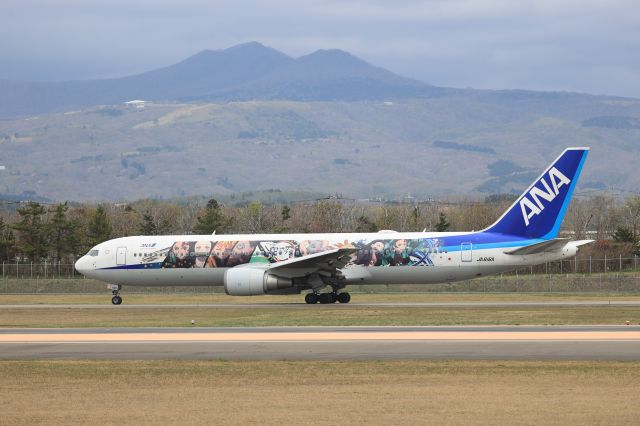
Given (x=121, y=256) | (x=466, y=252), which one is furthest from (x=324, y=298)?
(x=121, y=256)

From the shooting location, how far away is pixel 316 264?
4159cm

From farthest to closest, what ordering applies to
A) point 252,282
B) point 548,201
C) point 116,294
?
1. point 116,294
2. point 548,201
3. point 252,282

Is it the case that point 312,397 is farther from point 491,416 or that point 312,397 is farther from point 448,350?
point 448,350

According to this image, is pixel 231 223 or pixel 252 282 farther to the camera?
pixel 231 223

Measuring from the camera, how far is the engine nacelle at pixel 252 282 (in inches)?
1626

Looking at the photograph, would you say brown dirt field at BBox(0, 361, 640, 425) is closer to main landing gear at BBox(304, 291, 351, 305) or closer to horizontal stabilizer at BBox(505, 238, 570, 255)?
horizontal stabilizer at BBox(505, 238, 570, 255)

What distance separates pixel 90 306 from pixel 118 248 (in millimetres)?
3471

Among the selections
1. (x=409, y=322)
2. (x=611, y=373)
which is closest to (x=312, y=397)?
(x=611, y=373)

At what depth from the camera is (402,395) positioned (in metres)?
17.6

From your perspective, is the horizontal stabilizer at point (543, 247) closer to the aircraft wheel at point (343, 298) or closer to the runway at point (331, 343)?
the aircraft wheel at point (343, 298)

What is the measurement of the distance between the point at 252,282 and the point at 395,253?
5820mm

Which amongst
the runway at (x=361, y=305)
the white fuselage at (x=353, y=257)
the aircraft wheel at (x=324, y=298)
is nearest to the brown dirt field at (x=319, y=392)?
the runway at (x=361, y=305)

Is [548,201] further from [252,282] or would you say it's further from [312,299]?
[252,282]

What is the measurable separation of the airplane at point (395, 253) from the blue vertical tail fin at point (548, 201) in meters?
0.04
